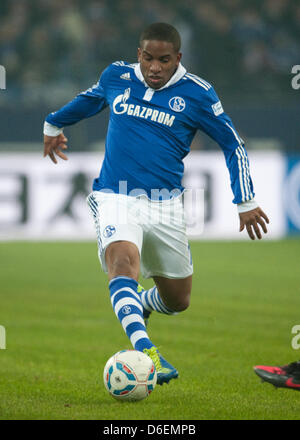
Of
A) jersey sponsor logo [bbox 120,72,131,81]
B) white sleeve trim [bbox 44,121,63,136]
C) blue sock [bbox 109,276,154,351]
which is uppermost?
jersey sponsor logo [bbox 120,72,131,81]

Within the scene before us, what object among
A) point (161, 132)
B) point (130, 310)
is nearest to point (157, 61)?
point (161, 132)

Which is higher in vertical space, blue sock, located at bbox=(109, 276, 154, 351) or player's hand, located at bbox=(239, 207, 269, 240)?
player's hand, located at bbox=(239, 207, 269, 240)

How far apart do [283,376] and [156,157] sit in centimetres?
151

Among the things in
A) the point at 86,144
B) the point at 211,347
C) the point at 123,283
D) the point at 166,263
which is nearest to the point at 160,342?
the point at 211,347

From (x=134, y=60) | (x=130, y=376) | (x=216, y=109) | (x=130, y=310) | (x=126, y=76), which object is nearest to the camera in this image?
(x=130, y=376)

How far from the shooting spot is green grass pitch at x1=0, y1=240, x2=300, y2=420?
423 cm

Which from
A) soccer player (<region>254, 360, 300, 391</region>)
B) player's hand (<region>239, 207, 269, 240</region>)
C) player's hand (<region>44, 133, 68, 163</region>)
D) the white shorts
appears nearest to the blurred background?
player's hand (<region>44, 133, 68, 163</region>)

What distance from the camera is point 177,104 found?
198 inches

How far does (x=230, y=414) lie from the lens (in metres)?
4.06

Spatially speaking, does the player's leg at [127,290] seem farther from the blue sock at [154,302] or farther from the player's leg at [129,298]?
the blue sock at [154,302]

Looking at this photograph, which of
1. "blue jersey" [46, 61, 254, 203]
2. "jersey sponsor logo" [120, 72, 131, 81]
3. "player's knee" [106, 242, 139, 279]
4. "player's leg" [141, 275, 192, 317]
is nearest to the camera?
"player's knee" [106, 242, 139, 279]

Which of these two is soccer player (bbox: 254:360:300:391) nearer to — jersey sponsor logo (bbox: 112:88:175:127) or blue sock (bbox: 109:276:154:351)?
blue sock (bbox: 109:276:154:351)

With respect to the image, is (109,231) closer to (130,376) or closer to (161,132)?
(161,132)
